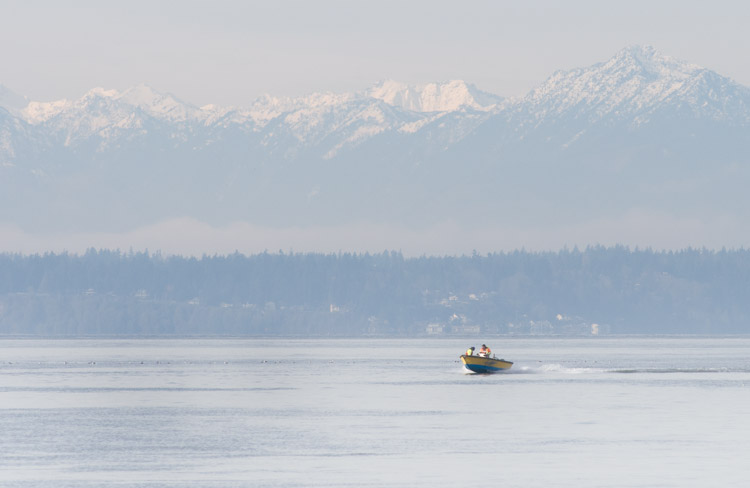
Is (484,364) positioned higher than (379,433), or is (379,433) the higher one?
(484,364)

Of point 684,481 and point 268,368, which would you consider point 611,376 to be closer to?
point 268,368

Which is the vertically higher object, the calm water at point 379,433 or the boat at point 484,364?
the boat at point 484,364

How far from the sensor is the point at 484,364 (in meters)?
158

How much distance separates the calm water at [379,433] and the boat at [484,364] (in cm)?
408

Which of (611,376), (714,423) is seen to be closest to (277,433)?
(714,423)

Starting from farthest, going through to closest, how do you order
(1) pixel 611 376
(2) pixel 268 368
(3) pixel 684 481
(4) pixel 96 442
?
(2) pixel 268 368 → (1) pixel 611 376 → (4) pixel 96 442 → (3) pixel 684 481

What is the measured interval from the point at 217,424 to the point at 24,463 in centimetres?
2342

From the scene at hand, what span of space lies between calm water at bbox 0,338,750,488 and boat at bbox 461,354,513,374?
408cm

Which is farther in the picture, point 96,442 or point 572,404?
point 572,404

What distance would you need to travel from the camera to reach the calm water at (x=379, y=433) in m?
70.7

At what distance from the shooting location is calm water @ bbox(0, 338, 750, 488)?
232 ft

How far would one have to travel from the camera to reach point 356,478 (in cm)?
6956

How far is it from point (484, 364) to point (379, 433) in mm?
68987

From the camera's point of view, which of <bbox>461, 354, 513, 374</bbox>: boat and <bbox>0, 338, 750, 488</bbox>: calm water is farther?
<bbox>461, 354, 513, 374</bbox>: boat
